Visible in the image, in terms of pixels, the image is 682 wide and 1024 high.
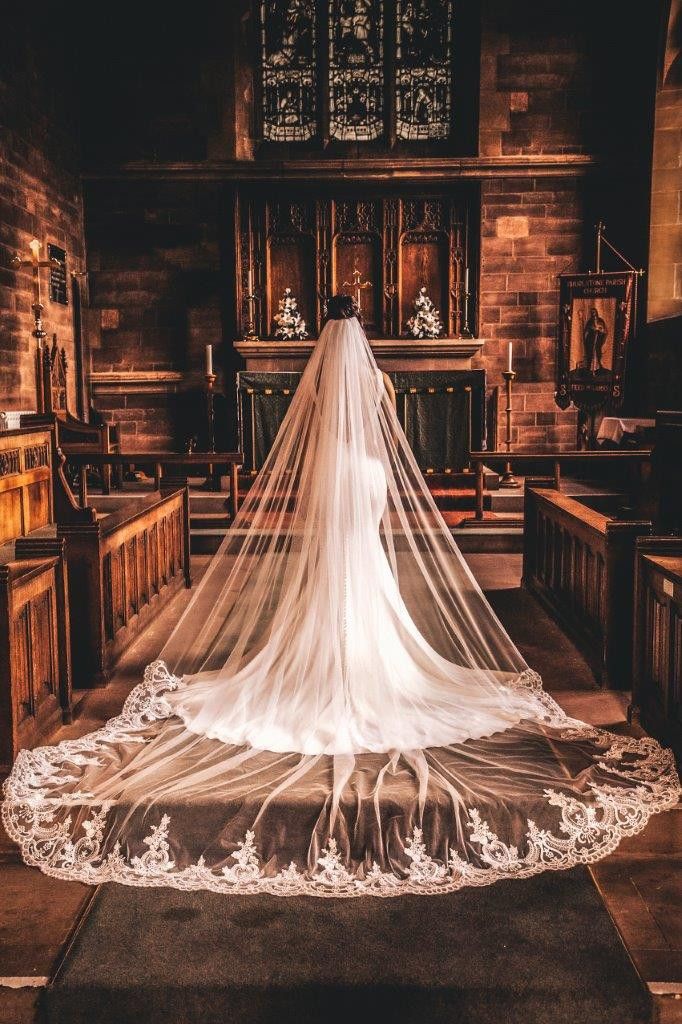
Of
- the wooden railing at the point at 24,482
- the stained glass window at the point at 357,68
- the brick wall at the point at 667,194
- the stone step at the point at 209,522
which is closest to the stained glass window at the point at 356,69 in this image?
the stained glass window at the point at 357,68

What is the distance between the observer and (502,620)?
17.6ft

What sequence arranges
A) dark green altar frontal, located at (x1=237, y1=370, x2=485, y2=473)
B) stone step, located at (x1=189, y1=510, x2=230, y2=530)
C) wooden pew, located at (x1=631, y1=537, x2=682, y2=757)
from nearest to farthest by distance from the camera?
wooden pew, located at (x1=631, y1=537, x2=682, y2=757) → stone step, located at (x1=189, y1=510, x2=230, y2=530) → dark green altar frontal, located at (x1=237, y1=370, x2=485, y2=473)

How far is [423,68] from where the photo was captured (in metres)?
11.0

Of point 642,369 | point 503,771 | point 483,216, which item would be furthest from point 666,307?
point 503,771

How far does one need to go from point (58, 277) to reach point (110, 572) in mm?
6323

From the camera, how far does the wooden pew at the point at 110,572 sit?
13.6 feet

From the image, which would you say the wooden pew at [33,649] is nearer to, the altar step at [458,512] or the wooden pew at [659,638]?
the wooden pew at [659,638]

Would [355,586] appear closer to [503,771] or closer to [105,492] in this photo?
[503,771]

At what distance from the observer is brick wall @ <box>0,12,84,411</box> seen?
834 centimetres

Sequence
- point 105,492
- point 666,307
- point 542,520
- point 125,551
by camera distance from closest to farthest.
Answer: point 125,551, point 542,520, point 105,492, point 666,307

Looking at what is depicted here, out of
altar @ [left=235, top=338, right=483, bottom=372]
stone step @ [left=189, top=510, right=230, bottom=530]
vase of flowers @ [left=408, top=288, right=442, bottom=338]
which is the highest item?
vase of flowers @ [left=408, top=288, right=442, bottom=338]

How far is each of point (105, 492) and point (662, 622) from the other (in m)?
6.56

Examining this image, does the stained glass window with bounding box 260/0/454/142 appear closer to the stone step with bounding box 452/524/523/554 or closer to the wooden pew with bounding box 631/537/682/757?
the stone step with bounding box 452/524/523/554

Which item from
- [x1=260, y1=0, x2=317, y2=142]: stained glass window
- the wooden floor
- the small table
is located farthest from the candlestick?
the wooden floor
